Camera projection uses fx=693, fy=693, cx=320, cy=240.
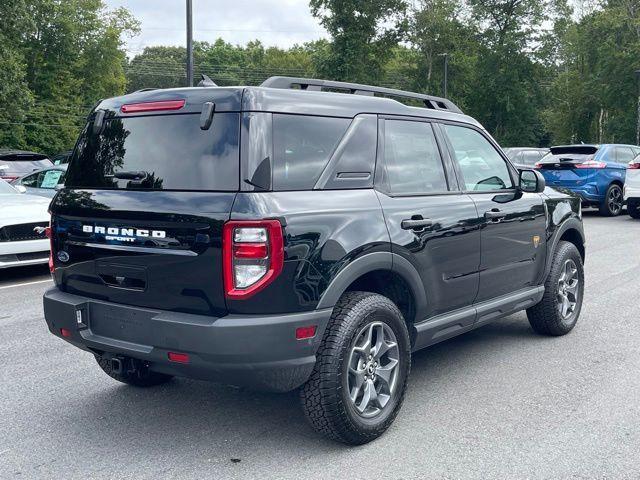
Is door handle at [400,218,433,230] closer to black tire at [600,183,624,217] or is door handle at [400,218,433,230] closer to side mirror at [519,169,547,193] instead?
side mirror at [519,169,547,193]

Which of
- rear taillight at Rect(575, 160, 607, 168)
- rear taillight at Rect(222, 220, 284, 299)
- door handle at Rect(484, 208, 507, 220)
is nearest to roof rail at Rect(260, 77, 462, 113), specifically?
door handle at Rect(484, 208, 507, 220)

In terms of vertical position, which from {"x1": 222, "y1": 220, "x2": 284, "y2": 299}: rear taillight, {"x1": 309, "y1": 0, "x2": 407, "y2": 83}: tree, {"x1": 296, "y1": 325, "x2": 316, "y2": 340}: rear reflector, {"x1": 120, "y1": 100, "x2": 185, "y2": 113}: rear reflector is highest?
{"x1": 309, "y1": 0, "x2": 407, "y2": 83}: tree

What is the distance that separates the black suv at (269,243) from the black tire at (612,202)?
13650 millimetres

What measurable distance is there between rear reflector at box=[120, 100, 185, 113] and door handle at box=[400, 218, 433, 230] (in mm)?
1427

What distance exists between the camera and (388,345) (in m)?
3.91

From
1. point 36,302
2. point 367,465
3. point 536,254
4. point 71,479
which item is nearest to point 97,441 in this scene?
point 71,479

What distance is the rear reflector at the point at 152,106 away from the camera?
3660 millimetres

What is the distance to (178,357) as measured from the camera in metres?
3.40

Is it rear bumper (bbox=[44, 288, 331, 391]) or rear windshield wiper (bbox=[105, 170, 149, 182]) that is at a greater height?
rear windshield wiper (bbox=[105, 170, 149, 182])

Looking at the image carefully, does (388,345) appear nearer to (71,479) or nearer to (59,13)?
(71,479)

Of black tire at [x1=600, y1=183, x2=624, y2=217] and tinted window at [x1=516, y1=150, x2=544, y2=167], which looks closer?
black tire at [x1=600, y1=183, x2=624, y2=217]

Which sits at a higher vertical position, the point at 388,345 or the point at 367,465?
the point at 388,345

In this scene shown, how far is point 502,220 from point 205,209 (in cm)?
245

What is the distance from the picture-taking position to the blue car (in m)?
16.5
